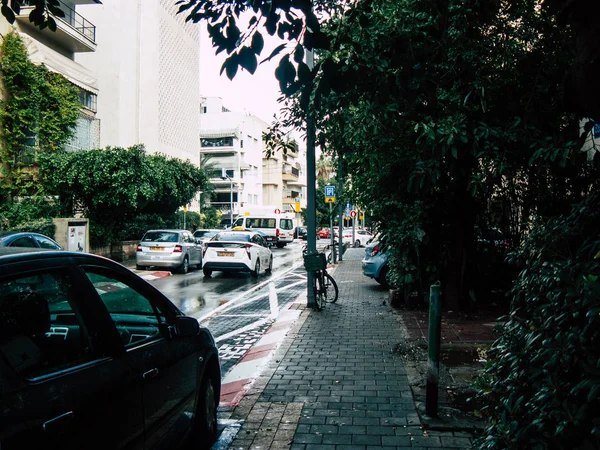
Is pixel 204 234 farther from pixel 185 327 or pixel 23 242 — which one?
pixel 185 327

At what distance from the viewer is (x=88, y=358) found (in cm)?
272

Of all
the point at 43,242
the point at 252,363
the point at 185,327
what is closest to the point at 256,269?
the point at 43,242

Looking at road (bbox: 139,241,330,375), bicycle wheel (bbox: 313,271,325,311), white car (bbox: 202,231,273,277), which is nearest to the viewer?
road (bbox: 139,241,330,375)

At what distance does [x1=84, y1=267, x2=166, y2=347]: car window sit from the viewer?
314cm

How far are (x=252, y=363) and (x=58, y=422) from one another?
492cm

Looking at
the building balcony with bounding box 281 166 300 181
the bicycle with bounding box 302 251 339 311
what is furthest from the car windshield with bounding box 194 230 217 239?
the building balcony with bounding box 281 166 300 181

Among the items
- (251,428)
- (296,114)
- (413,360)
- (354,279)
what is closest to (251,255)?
(354,279)

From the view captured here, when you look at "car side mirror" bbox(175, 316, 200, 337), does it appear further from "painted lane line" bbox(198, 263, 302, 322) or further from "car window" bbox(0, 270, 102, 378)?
"painted lane line" bbox(198, 263, 302, 322)

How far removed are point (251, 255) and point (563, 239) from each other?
15179 mm

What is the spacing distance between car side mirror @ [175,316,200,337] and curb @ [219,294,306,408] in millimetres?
1678

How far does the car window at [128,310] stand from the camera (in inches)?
124

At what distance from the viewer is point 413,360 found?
271 inches

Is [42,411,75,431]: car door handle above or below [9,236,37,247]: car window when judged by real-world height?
below

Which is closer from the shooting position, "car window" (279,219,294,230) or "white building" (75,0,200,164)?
"white building" (75,0,200,164)
